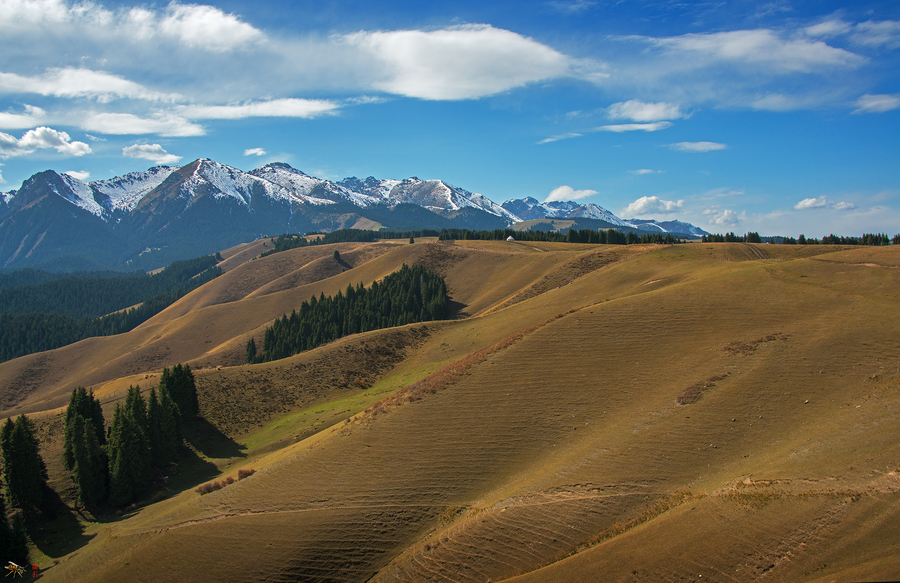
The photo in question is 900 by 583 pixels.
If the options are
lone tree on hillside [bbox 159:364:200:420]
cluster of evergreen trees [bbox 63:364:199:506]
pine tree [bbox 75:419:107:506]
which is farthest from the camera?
lone tree on hillside [bbox 159:364:200:420]

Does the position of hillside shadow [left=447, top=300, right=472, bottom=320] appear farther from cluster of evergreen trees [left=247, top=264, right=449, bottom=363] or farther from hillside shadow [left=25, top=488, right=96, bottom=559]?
hillside shadow [left=25, top=488, right=96, bottom=559]

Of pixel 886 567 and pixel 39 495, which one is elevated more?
pixel 886 567

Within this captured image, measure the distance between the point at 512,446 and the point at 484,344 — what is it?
3436 centimetres

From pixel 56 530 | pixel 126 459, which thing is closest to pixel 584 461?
pixel 126 459

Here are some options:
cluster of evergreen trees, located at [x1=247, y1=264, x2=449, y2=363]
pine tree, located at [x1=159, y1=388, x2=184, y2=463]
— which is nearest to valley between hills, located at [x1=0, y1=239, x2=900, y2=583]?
pine tree, located at [x1=159, y1=388, x2=184, y2=463]

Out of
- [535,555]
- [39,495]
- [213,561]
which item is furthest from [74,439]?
[535,555]

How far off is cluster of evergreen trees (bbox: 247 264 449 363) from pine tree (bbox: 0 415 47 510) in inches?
2818

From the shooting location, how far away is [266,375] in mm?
69688

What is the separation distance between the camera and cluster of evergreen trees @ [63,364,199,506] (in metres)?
45.0

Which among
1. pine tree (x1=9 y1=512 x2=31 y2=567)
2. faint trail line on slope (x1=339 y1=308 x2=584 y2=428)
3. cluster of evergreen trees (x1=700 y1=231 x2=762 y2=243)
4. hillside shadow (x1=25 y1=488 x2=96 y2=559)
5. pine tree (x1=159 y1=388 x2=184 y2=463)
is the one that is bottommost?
hillside shadow (x1=25 y1=488 x2=96 y2=559)

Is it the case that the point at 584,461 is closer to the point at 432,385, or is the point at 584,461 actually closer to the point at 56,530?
the point at 432,385

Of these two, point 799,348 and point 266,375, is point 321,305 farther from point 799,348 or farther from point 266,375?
point 799,348

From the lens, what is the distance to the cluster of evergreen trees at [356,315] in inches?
4668

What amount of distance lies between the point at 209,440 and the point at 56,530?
56.6ft
